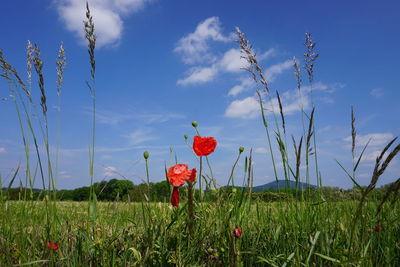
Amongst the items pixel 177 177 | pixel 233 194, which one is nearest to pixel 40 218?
pixel 233 194

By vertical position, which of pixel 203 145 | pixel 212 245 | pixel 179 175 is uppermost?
pixel 203 145

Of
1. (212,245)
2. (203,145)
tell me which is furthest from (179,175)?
(212,245)

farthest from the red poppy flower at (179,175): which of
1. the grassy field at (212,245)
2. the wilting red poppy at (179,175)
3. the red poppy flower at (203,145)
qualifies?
the red poppy flower at (203,145)

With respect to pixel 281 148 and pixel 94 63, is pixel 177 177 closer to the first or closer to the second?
pixel 281 148

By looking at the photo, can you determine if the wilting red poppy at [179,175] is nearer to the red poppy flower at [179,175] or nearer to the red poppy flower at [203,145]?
the red poppy flower at [179,175]

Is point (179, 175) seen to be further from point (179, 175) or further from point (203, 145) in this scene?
point (203, 145)

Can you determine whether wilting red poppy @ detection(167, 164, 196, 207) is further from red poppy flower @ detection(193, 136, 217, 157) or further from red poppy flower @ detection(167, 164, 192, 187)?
red poppy flower @ detection(193, 136, 217, 157)

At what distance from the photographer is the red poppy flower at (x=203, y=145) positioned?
192 cm

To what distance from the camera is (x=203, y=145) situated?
6.34ft

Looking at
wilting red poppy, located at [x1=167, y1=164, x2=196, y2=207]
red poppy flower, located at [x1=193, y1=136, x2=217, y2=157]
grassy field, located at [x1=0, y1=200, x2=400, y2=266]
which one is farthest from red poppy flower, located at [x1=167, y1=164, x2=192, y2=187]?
red poppy flower, located at [x1=193, y1=136, x2=217, y2=157]

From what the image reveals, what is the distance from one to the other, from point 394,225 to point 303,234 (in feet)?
2.75

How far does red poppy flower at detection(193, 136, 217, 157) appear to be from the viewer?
1920 mm

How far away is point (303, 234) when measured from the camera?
7.34 ft

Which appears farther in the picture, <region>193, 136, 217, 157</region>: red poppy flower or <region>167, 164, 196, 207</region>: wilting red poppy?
<region>193, 136, 217, 157</region>: red poppy flower
